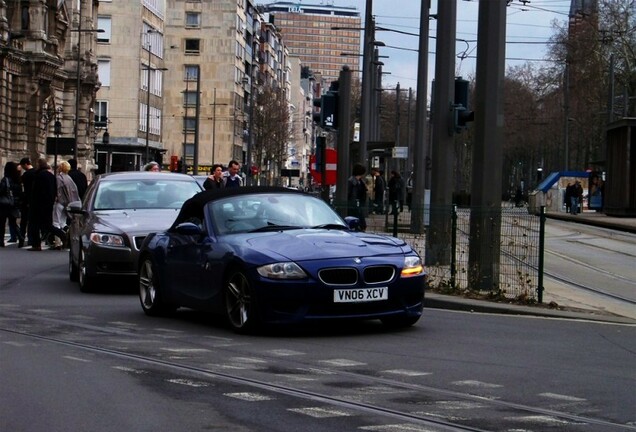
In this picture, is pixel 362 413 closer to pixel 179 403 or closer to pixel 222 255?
pixel 179 403

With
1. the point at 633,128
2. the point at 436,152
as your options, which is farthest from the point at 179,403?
the point at 633,128

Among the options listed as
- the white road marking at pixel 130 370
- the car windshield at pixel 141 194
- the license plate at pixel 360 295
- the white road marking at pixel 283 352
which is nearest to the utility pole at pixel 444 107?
the car windshield at pixel 141 194

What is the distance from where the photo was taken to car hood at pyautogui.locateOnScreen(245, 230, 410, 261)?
482 inches

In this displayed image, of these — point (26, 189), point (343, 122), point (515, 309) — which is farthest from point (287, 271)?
point (26, 189)

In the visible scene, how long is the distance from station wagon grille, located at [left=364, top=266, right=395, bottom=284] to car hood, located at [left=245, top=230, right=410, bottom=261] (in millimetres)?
146

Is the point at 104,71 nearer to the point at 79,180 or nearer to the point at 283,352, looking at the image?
the point at 79,180

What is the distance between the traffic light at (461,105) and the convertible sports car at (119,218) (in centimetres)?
434

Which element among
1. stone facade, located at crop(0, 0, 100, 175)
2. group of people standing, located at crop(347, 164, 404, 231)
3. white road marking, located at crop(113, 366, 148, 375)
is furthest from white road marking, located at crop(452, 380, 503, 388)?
stone facade, located at crop(0, 0, 100, 175)

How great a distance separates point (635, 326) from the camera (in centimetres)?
1442

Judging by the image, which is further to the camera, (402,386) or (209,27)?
(209,27)

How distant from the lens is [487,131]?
17.5 meters

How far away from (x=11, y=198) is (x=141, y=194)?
12.4 meters

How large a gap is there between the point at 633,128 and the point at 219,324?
41.9 meters

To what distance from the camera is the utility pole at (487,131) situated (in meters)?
17.0
